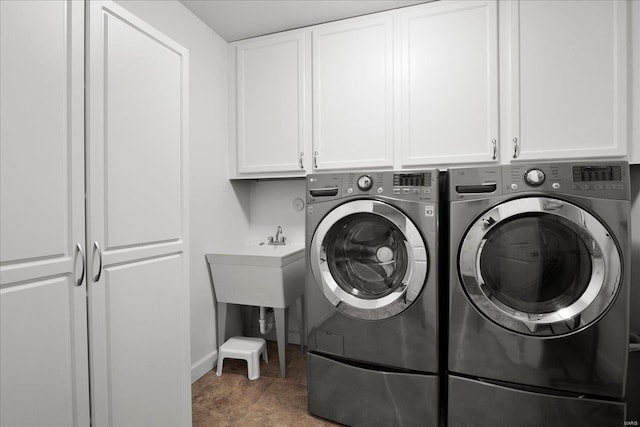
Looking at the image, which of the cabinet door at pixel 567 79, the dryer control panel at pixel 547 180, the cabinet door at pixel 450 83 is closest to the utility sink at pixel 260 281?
the cabinet door at pixel 450 83

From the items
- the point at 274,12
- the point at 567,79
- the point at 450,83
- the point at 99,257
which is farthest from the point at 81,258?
the point at 567,79

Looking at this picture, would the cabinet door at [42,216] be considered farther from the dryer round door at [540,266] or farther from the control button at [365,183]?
the dryer round door at [540,266]

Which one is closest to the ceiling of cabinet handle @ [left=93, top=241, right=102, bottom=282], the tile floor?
cabinet handle @ [left=93, top=241, right=102, bottom=282]

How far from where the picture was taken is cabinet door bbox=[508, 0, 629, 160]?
66.2 inches

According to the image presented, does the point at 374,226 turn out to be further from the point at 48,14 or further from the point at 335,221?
the point at 48,14

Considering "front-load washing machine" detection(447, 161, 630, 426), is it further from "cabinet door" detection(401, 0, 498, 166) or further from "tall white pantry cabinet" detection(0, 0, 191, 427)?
"tall white pantry cabinet" detection(0, 0, 191, 427)

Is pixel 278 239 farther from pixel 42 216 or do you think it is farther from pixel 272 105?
pixel 42 216

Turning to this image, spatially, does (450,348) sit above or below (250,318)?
above

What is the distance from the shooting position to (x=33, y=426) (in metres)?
0.86

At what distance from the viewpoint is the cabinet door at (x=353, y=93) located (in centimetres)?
213

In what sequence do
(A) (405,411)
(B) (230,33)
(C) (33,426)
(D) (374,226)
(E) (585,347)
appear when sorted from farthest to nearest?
(B) (230,33), (D) (374,226), (A) (405,411), (E) (585,347), (C) (33,426)

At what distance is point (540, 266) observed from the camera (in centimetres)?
140

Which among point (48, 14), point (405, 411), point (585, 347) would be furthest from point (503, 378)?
point (48, 14)

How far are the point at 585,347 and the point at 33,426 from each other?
193 centimetres
